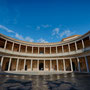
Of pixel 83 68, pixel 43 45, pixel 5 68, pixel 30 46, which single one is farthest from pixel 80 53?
pixel 5 68

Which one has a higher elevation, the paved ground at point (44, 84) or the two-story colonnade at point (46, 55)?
the two-story colonnade at point (46, 55)

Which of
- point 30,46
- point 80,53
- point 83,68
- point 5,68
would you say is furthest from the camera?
point 30,46

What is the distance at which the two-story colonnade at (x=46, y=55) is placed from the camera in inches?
859

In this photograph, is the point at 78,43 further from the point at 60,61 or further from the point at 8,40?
the point at 8,40

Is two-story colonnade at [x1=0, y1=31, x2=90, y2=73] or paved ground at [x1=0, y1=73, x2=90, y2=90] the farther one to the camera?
two-story colonnade at [x1=0, y1=31, x2=90, y2=73]

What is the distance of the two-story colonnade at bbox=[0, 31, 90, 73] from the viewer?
71.6 feet

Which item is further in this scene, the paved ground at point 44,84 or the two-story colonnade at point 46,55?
the two-story colonnade at point 46,55

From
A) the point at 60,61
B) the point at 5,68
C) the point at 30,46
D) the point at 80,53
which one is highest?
the point at 30,46

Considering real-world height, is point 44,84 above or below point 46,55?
below

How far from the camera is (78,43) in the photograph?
85.1 ft

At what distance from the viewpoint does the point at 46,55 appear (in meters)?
28.3

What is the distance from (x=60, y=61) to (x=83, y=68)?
30.3ft

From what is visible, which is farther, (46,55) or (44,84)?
(46,55)

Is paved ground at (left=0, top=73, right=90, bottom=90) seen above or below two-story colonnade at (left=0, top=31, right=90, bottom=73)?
below
